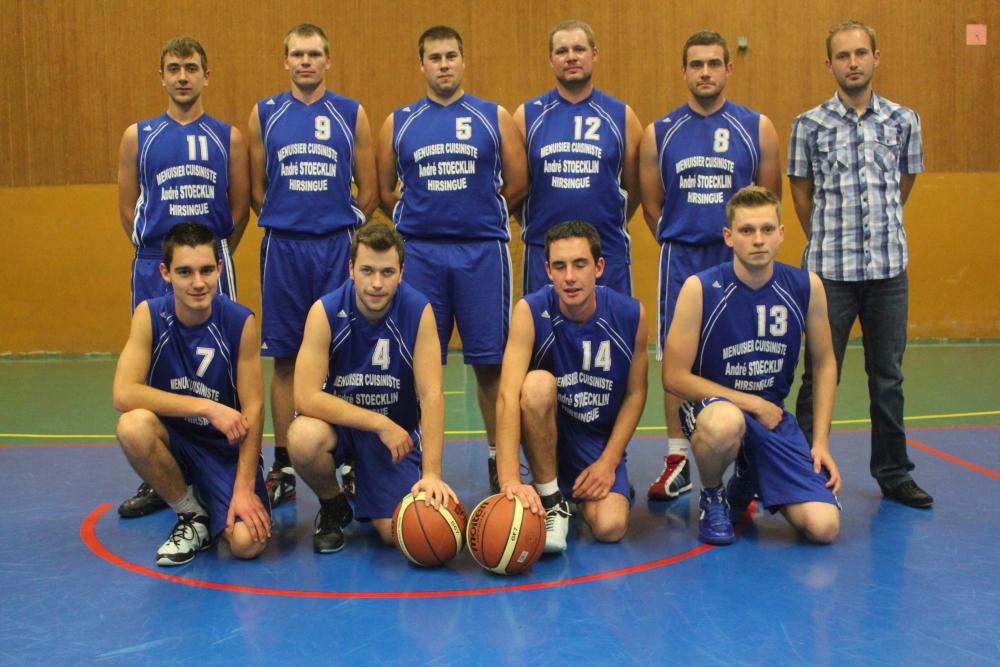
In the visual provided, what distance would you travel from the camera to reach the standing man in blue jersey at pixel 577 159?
4844 millimetres

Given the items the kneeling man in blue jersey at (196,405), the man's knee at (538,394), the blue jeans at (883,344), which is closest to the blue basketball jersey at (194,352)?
the kneeling man in blue jersey at (196,405)

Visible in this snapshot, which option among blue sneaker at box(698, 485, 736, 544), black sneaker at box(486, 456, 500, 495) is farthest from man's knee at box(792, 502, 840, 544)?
black sneaker at box(486, 456, 500, 495)

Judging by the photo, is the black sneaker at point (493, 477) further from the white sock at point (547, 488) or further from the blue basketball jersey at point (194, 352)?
the blue basketball jersey at point (194, 352)

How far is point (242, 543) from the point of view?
12.2 feet

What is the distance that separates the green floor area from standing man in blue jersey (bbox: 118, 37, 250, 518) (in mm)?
1733

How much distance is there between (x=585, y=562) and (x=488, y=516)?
44 cm

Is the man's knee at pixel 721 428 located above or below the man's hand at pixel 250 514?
above

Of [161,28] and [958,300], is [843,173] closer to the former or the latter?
[958,300]

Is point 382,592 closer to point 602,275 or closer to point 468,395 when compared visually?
point 602,275

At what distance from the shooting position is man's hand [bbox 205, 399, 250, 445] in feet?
12.4

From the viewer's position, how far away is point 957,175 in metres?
10.1

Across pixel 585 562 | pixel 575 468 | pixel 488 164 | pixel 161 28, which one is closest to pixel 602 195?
pixel 488 164

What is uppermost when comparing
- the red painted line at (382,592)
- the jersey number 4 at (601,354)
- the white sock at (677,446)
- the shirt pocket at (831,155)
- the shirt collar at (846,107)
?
the shirt collar at (846,107)

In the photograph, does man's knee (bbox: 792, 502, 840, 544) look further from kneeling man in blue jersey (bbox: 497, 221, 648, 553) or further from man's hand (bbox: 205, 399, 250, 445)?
man's hand (bbox: 205, 399, 250, 445)
